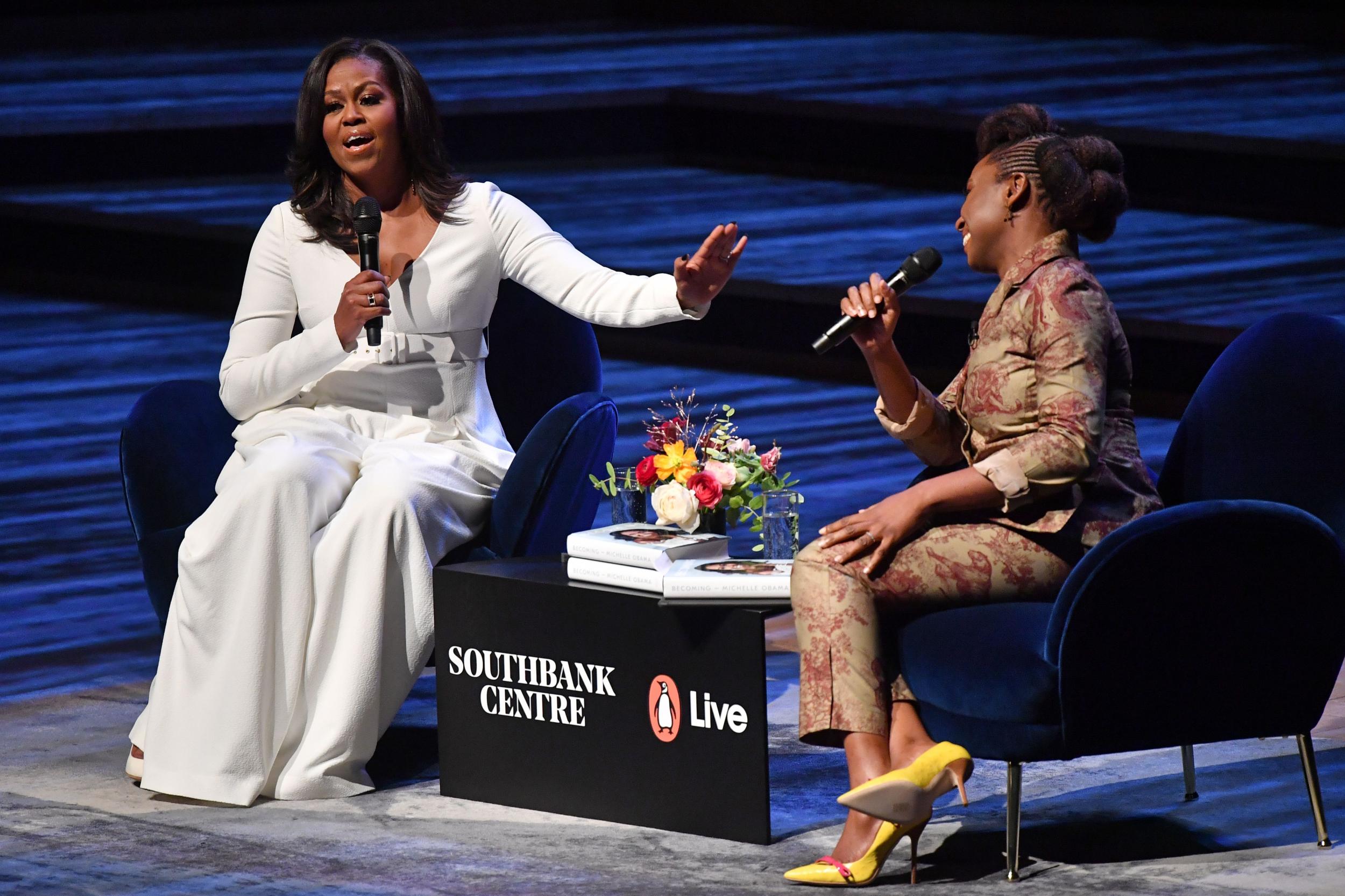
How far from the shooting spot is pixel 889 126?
1023 cm

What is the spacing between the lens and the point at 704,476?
3664 mm

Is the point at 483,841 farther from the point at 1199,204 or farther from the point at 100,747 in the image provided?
the point at 1199,204

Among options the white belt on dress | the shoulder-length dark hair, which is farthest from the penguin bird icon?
the shoulder-length dark hair

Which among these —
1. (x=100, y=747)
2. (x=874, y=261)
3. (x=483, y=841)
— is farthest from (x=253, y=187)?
(x=483, y=841)

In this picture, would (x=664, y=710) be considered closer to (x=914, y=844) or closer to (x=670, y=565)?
(x=670, y=565)

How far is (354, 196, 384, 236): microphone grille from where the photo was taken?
12.7 ft

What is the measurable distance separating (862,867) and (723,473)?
0.78 m

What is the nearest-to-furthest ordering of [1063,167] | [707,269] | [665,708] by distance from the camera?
[1063,167]
[665,708]
[707,269]

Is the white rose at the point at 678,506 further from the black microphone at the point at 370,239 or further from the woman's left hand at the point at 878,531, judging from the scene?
the black microphone at the point at 370,239

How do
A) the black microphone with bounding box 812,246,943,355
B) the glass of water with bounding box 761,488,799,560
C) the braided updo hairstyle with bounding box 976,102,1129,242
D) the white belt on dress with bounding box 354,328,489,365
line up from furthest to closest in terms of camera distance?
the white belt on dress with bounding box 354,328,489,365
the glass of water with bounding box 761,488,799,560
the braided updo hairstyle with bounding box 976,102,1129,242
the black microphone with bounding box 812,246,943,355

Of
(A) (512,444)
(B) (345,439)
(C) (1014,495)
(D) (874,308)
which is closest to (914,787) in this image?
(C) (1014,495)

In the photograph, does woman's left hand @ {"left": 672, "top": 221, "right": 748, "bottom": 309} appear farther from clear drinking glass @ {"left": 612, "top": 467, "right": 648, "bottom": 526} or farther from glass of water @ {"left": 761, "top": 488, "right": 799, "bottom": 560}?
glass of water @ {"left": 761, "top": 488, "right": 799, "bottom": 560}

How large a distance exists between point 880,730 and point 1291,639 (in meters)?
0.63

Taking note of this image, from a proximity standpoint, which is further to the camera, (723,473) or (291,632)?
(291,632)
